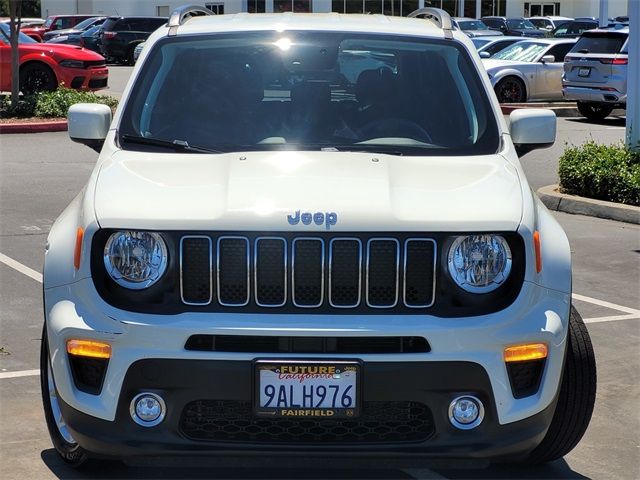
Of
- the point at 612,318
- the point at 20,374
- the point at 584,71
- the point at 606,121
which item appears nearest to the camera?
the point at 20,374

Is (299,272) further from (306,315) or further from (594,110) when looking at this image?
(594,110)

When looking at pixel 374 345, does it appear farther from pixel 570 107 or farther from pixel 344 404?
pixel 570 107

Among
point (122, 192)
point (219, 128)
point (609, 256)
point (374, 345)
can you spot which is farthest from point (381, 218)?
point (609, 256)

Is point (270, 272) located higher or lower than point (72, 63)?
higher

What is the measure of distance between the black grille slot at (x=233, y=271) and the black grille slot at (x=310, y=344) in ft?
0.50

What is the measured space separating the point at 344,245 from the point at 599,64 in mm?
18262

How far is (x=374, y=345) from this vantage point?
420 centimetres

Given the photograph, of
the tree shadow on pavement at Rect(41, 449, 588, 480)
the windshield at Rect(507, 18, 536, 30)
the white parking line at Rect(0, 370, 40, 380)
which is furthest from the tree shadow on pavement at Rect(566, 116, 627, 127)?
the windshield at Rect(507, 18, 536, 30)

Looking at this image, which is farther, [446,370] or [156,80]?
[156,80]

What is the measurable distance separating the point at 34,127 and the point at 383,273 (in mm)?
15414

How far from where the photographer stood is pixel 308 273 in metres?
4.27

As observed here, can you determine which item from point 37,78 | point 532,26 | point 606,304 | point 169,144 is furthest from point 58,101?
point 532,26

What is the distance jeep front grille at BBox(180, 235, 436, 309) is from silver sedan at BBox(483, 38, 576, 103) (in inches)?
790

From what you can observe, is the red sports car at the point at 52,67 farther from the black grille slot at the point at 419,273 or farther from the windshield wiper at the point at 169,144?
the black grille slot at the point at 419,273
